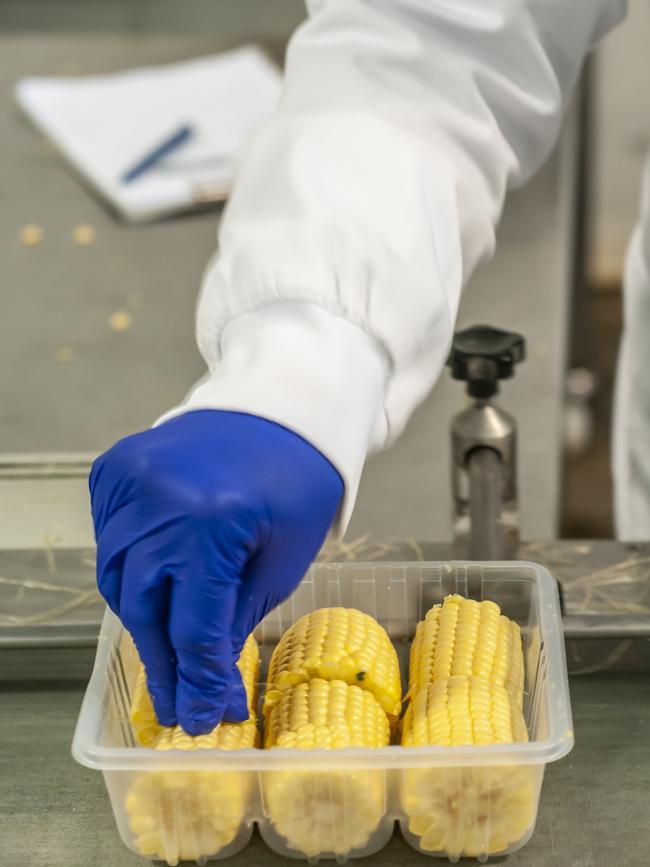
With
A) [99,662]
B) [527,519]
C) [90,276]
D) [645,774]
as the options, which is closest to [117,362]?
[90,276]

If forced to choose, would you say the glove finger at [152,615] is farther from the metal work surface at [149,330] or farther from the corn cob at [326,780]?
the metal work surface at [149,330]

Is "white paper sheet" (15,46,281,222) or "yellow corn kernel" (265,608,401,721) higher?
"yellow corn kernel" (265,608,401,721)

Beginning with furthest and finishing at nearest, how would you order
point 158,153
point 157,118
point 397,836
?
point 157,118
point 158,153
point 397,836

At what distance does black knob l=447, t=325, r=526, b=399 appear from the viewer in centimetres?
107

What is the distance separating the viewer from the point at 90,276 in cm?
194

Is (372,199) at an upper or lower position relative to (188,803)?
upper

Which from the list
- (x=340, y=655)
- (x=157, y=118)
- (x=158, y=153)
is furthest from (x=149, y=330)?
(x=340, y=655)

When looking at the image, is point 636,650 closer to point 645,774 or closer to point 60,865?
point 645,774

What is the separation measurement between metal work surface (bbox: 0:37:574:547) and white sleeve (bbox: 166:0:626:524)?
43 cm

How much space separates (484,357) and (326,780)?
43cm

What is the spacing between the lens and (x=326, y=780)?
2.72 feet

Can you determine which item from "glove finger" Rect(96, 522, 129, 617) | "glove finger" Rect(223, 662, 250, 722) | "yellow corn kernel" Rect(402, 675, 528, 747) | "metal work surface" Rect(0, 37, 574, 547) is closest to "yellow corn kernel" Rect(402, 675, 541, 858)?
"yellow corn kernel" Rect(402, 675, 528, 747)

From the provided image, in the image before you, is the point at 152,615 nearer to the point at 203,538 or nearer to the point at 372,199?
the point at 203,538

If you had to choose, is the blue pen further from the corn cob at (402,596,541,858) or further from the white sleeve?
the corn cob at (402,596,541,858)
